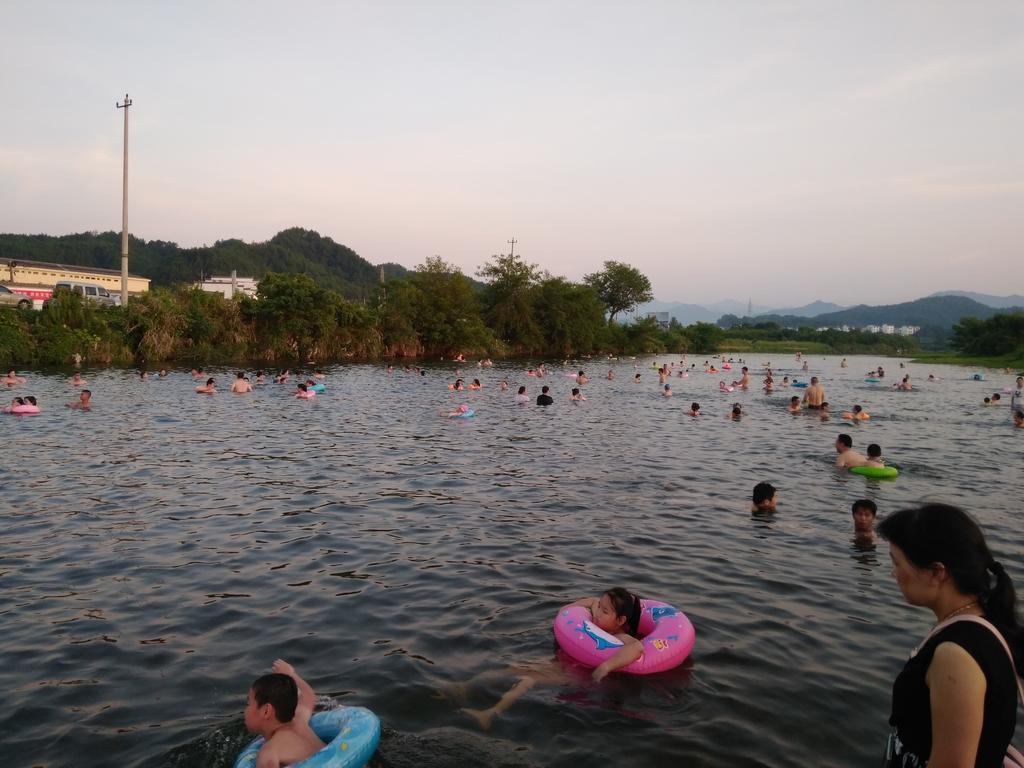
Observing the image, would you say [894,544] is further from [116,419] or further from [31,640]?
[116,419]

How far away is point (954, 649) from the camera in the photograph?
248 cm

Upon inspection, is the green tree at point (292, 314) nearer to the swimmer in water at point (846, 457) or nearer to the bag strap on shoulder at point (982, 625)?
the swimmer in water at point (846, 457)

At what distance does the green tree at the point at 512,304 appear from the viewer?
69.0 meters

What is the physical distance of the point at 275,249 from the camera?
146 meters

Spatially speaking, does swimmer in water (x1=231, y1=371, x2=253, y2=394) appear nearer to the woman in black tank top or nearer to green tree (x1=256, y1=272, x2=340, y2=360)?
green tree (x1=256, y1=272, x2=340, y2=360)

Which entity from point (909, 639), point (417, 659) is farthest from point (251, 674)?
point (909, 639)

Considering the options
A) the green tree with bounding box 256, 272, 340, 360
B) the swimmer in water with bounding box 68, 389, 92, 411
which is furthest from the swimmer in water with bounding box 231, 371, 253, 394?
the green tree with bounding box 256, 272, 340, 360

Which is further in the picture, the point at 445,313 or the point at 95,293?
the point at 445,313

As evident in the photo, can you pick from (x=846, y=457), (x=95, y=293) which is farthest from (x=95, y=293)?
(x=846, y=457)

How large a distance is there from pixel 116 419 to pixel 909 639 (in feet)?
63.8

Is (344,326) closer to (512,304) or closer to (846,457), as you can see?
(512,304)

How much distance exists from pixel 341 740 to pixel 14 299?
147ft

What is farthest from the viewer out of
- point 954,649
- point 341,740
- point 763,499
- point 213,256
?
point 213,256

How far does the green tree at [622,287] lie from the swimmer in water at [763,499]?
93.9 m
